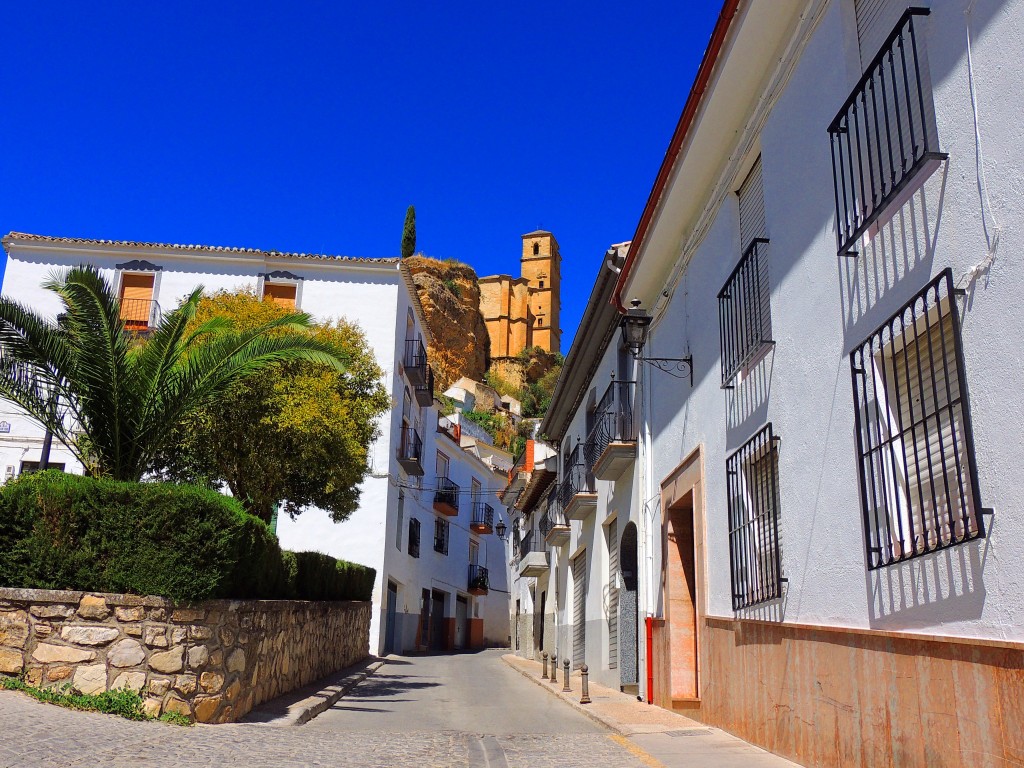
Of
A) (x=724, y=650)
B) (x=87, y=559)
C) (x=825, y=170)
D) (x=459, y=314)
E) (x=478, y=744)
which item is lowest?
(x=478, y=744)

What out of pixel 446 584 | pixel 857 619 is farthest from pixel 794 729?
pixel 446 584

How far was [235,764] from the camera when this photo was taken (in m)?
6.33

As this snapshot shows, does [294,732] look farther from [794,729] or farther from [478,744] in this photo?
[794,729]

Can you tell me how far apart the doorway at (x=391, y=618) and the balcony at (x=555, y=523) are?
7209 millimetres

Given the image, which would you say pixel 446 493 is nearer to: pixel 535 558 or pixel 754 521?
pixel 535 558

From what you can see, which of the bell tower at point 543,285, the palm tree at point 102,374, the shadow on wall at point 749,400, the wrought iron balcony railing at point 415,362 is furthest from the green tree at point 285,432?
the bell tower at point 543,285

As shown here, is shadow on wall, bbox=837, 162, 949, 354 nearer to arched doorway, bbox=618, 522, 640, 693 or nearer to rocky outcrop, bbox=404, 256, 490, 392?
arched doorway, bbox=618, 522, 640, 693

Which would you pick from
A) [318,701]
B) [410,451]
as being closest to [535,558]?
[410,451]

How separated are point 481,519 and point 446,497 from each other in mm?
7652

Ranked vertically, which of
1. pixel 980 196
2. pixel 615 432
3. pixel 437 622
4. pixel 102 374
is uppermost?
pixel 615 432

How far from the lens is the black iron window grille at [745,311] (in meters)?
7.88

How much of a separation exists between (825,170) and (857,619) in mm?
3143

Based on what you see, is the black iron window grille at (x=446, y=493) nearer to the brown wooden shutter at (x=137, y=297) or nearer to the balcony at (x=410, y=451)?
the balcony at (x=410, y=451)

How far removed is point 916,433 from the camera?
520 centimetres
